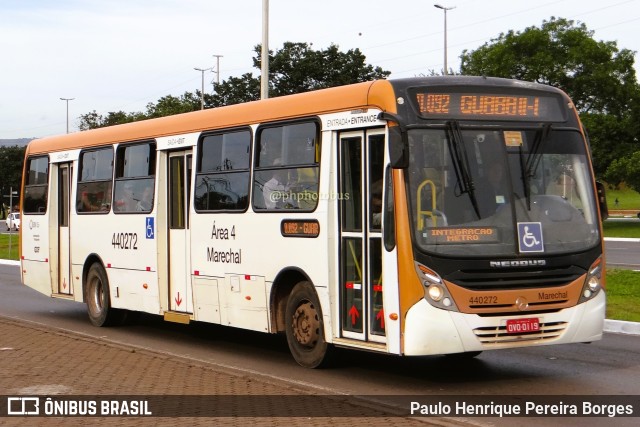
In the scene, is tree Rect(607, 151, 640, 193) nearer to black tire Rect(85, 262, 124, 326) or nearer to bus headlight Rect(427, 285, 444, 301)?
black tire Rect(85, 262, 124, 326)

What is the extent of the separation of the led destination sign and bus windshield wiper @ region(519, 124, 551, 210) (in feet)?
0.58

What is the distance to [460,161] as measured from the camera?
1012 cm

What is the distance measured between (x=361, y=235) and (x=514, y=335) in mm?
1840

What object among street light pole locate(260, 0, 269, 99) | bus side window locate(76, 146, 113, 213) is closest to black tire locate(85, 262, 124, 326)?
bus side window locate(76, 146, 113, 213)

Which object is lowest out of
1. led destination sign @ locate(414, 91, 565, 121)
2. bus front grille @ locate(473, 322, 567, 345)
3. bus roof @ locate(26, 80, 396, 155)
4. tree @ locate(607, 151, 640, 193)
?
bus front grille @ locate(473, 322, 567, 345)

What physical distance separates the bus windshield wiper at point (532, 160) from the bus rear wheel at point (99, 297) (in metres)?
8.15

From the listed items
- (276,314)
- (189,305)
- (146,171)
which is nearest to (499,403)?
(276,314)

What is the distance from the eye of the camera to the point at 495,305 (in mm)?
9875

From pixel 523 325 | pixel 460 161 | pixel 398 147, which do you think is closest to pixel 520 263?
pixel 523 325

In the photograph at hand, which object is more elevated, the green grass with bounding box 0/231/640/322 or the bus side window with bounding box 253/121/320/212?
the bus side window with bounding box 253/121/320/212

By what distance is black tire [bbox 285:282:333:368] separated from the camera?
11375 mm

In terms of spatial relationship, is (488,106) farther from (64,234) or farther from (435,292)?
(64,234)

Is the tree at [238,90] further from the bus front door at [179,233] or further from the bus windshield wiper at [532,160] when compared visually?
the bus windshield wiper at [532,160]

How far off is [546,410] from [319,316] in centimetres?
302
